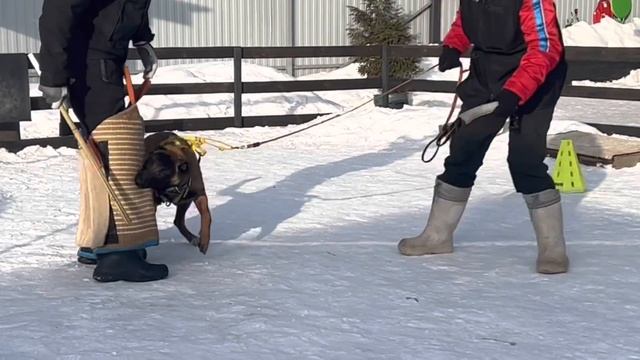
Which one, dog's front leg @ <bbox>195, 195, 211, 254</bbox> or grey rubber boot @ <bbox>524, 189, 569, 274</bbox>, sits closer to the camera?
grey rubber boot @ <bbox>524, 189, 569, 274</bbox>

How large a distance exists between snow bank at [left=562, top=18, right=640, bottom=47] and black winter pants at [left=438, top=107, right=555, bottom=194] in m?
17.7

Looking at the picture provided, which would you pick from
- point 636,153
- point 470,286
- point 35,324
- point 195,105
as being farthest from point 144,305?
point 195,105

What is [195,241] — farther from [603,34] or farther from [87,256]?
[603,34]

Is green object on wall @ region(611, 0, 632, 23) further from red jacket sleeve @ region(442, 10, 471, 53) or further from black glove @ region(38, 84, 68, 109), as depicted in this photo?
black glove @ region(38, 84, 68, 109)

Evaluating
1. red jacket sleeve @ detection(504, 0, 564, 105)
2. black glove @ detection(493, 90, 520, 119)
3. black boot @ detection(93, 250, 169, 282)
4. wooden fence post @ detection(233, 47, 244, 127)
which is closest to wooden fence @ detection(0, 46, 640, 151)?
wooden fence post @ detection(233, 47, 244, 127)

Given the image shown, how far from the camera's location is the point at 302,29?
62.0ft

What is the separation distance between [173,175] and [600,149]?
192 inches

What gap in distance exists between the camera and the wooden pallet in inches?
332

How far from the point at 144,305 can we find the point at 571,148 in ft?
14.5

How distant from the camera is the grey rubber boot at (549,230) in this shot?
4922 millimetres

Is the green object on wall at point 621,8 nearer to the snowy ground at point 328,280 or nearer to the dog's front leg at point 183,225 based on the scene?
the snowy ground at point 328,280

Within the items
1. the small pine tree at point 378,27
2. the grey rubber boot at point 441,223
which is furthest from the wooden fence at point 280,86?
the grey rubber boot at point 441,223

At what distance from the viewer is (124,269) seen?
15.6ft

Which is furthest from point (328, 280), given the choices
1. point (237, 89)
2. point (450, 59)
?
point (237, 89)
